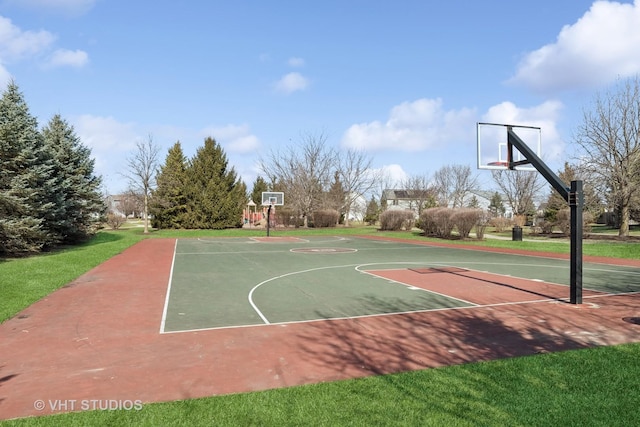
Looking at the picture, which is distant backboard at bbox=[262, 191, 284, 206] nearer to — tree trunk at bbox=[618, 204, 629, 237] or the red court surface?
the red court surface

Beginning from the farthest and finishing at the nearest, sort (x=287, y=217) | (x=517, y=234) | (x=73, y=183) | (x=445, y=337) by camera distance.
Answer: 1. (x=287, y=217)
2. (x=517, y=234)
3. (x=73, y=183)
4. (x=445, y=337)

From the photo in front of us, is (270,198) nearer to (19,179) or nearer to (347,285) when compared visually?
(19,179)

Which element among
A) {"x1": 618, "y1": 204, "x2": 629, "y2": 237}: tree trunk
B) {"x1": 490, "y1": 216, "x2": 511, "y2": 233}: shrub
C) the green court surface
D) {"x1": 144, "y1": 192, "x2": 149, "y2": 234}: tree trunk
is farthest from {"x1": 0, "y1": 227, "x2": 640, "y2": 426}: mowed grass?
{"x1": 144, "y1": 192, "x2": 149, "y2": 234}: tree trunk

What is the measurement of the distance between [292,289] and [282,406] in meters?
7.35

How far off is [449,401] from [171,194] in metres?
45.1

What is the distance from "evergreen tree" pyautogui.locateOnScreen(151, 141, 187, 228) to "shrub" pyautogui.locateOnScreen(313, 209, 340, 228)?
14328 millimetres

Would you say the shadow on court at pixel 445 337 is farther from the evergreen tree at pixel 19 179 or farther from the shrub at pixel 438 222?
the shrub at pixel 438 222

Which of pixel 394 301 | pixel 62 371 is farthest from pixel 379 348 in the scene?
pixel 62 371

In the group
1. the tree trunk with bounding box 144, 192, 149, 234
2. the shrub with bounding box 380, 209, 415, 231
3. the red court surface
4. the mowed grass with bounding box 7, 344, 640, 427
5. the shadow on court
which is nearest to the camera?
the mowed grass with bounding box 7, 344, 640, 427

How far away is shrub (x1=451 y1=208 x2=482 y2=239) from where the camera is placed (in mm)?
30812

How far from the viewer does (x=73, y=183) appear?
24.9 m

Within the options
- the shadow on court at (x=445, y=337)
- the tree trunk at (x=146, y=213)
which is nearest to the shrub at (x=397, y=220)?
the tree trunk at (x=146, y=213)

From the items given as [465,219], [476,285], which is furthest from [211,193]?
[476,285]

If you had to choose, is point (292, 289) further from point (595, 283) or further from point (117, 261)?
point (117, 261)
